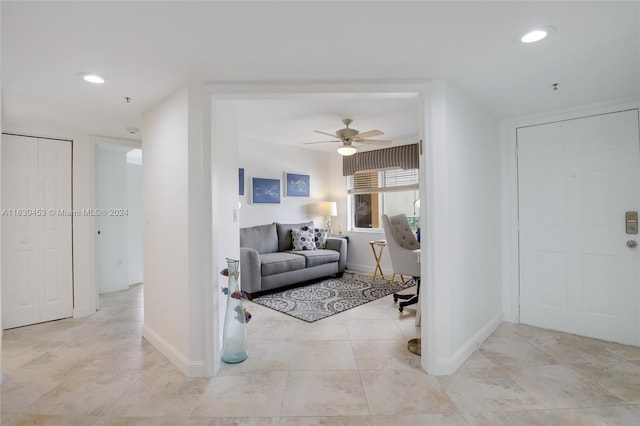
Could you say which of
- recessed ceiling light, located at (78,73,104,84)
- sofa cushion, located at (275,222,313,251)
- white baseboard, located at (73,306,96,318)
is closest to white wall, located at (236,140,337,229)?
sofa cushion, located at (275,222,313,251)

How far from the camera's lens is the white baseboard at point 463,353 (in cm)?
223

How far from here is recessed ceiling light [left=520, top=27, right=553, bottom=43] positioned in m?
1.64

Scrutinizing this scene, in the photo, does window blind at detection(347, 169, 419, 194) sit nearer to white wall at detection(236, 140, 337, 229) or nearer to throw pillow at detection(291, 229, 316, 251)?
white wall at detection(236, 140, 337, 229)

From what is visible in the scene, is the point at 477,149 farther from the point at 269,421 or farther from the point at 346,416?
the point at 269,421

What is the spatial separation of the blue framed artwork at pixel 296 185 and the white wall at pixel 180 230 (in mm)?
3032

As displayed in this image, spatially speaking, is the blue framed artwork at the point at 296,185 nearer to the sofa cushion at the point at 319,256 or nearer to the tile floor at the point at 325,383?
the sofa cushion at the point at 319,256

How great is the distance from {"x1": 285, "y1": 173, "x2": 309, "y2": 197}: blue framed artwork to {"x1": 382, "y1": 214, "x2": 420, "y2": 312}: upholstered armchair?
245 centimetres

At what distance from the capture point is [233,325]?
2.48 meters

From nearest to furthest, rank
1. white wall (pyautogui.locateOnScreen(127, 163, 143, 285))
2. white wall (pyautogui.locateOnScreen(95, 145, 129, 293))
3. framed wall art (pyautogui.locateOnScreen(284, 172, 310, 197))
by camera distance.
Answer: white wall (pyautogui.locateOnScreen(95, 145, 129, 293)), white wall (pyautogui.locateOnScreen(127, 163, 143, 285)), framed wall art (pyautogui.locateOnScreen(284, 172, 310, 197))

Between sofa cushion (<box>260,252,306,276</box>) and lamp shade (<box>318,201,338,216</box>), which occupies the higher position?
lamp shade (<box>318,201,338,216</box>)

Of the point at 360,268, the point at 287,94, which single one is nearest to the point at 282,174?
the point at 360,268

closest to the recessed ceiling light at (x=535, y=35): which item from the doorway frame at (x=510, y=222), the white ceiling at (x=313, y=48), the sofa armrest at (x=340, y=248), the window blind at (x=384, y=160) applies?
the white ceiling at (x=313, y=48)

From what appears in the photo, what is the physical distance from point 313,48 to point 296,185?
4025 millimetres

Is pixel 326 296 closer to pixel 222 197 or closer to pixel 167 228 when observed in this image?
pixel 222 197
